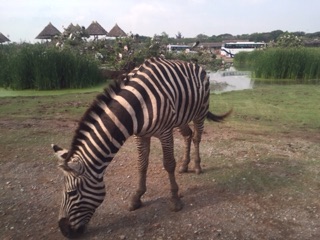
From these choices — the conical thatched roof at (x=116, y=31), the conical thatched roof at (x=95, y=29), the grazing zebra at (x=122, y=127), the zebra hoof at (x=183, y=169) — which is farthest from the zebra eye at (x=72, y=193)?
the conical thatched roof at (x=116, y=31)

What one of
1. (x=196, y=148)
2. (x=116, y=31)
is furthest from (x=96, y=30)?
(x=196, y=148)

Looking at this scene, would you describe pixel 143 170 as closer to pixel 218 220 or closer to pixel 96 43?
pixel 218 220

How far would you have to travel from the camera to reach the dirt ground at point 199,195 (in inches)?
128

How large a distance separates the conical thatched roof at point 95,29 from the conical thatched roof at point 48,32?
9.13ft

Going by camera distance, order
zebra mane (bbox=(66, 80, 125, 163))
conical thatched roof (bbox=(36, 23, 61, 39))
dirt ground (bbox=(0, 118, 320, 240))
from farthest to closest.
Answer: conical thatched roof (bbox=(36, 23, 61, 39))
dirt ground (bbox=(0, 118, 320, 240))
zebra mane (bbox=(66, 80, 125, 163))

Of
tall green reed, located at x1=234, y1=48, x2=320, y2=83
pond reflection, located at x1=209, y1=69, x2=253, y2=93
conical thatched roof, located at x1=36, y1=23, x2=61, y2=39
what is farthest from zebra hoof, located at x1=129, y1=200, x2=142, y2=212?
conical thatched roof, located at x1=36, y1=23, x2=61, y2=39

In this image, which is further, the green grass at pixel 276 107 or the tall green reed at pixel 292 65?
the tall green reed at pixel 292 65

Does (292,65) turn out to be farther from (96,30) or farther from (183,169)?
(96,30)

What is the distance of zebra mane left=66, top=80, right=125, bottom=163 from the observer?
284 centimetres

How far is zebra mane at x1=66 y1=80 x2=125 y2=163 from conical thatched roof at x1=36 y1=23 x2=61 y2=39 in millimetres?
26500

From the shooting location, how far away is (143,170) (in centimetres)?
377

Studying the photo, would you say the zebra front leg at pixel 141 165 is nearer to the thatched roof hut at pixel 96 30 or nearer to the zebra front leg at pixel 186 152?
the zebra front leg at pixel 186 152

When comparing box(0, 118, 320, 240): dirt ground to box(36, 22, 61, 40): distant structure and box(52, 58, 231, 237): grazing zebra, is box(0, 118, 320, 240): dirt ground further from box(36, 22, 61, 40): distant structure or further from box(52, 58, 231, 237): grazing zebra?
box(36, 22, 61, 40): distant structure

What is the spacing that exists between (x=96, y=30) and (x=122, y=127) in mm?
25749
